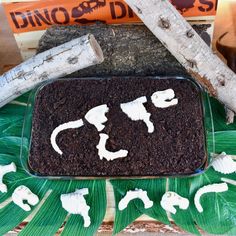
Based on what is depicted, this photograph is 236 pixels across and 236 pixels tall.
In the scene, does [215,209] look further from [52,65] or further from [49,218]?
[52,65]

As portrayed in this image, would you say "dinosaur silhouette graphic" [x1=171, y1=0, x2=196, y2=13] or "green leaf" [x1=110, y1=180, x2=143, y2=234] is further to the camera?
"dinosaur silhouette graphic" [x1=171, y1=0, x2=196, y2=13]

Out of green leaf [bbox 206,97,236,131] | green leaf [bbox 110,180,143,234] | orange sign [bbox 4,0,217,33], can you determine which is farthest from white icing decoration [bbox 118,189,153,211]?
orange sign [bbox 4,0,217,33]

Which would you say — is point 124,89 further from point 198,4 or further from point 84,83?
point 198,4

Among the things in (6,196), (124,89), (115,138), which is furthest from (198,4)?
(6,196)

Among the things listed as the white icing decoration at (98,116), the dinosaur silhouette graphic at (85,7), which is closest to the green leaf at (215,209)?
the white icing decoration at (98,116)

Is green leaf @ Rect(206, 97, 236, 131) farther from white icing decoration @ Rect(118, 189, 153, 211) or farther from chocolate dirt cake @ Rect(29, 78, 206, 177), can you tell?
white icing decoration @ Rect(118, 189, 153, 211)

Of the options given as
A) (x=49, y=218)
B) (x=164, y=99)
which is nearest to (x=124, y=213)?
(x=49, y=218)
